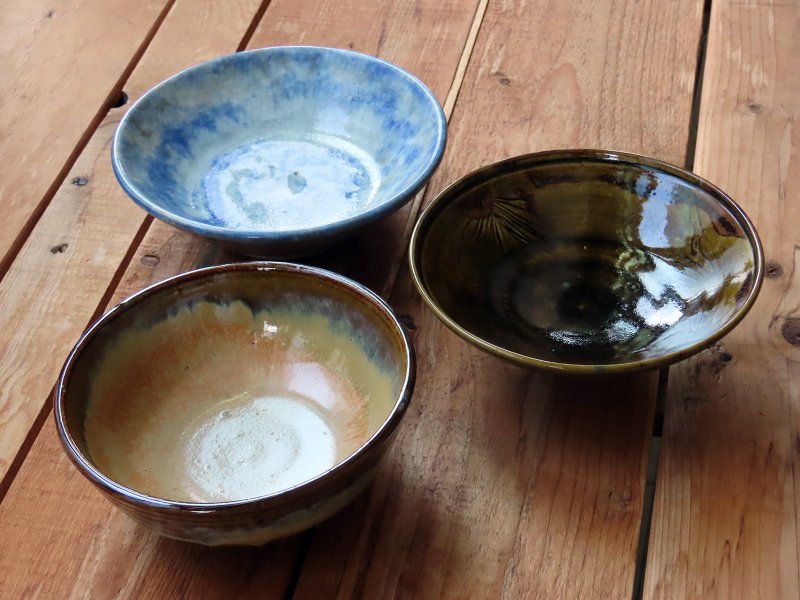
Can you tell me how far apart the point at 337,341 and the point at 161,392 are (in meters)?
0.15

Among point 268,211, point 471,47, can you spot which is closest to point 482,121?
point 471,47

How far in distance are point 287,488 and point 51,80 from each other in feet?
2.63

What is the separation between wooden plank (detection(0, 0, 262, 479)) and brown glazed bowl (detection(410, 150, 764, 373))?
341 mm

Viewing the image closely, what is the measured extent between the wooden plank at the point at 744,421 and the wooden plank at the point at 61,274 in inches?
20.4

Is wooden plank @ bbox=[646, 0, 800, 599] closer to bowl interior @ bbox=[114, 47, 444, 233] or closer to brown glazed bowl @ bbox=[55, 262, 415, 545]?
brown glazed bowl @ bbox=[55, 262, 415, 545]

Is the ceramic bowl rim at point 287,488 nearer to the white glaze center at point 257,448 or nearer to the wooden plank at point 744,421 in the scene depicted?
the white glaze center at point 257,448

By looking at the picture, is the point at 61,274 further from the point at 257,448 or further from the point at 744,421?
the point at 744,421

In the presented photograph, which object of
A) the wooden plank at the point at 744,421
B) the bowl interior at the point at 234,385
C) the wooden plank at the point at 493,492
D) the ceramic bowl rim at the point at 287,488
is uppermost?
the ceramic bowl rim at the point at 287,488

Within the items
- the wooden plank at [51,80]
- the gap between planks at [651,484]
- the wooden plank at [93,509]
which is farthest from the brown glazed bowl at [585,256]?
the wooden plank at [51,80]

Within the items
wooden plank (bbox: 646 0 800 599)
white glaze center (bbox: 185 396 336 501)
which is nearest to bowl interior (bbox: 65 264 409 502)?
white glaze center (bbox: 185 396 336 501)

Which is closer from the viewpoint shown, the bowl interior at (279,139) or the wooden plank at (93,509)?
the wooden plank at (93,509)

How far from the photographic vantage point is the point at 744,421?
2.42 ft

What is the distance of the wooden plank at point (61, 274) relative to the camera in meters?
0.79

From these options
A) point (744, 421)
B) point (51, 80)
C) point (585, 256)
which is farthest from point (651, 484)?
point (51, 80)
